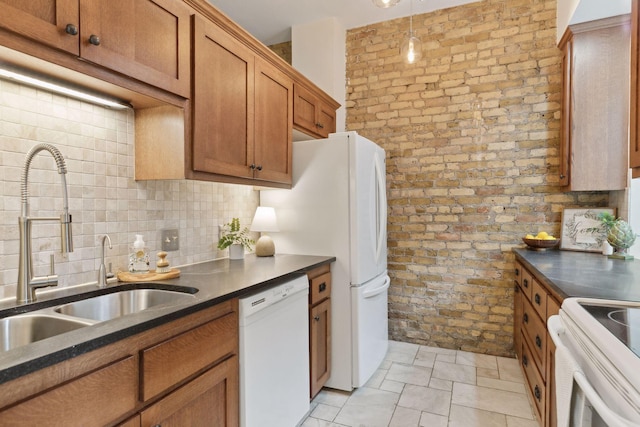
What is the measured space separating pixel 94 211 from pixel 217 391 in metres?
0.98

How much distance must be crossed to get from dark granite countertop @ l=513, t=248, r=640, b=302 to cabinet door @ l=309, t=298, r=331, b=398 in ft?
4.17

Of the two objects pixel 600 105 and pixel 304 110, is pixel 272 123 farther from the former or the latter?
pixel 600 105

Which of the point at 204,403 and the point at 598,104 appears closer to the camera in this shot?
the point at 204,403

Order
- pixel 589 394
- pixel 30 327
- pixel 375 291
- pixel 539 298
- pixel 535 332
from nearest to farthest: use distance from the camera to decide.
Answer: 1. pixel 589 394
2. pixel 30 327
3. pixel 539 298
4. pixel 535 332
5. pixel 375 291

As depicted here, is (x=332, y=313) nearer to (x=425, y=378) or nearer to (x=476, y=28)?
(x=425, y=378)

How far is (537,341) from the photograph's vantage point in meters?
1.95

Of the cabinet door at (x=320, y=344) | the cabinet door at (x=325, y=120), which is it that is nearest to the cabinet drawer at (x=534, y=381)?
the cabinet door at (x=320, y=344)

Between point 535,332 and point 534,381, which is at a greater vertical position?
point 535,332

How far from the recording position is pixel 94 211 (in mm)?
1620

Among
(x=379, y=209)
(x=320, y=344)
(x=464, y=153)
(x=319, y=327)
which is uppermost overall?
(x=464, y=153)

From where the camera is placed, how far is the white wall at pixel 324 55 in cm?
329

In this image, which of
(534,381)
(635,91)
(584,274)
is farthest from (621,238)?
(635,91)

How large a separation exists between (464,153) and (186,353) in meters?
2.73

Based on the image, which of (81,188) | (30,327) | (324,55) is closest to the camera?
Result: (30,327)
